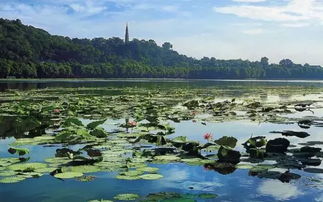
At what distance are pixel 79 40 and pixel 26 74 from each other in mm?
110671

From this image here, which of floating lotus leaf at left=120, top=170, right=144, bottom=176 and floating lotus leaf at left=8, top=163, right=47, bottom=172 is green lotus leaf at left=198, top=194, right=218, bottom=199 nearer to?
floating lotus leaf at left=120, top=170, right=144, bottom=176

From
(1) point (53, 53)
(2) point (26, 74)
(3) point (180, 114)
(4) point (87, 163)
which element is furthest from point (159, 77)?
(4) point (87, 163)

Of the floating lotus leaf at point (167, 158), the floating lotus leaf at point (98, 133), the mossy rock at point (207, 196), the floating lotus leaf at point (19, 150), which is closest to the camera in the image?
the mossy rock at point (207, 196)

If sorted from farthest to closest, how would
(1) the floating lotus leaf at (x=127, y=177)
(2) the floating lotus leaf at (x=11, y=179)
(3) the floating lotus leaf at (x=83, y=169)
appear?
(3) the floating lotus leaf at (x=83, y=169) < (1) the floating lotus leaf at (x=127, y=177) < (2) the floating lotus leaf at (x=11, y=179)

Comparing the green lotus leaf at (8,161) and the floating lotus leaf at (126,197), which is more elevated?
the green lotus leaf at (8,161)

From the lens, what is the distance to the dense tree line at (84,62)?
3597 inches

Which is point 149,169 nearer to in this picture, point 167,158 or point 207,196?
point 167,158

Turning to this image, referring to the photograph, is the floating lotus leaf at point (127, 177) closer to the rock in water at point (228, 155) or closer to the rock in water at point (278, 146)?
the rock in water at point (228, 155)

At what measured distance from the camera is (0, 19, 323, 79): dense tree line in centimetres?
9138

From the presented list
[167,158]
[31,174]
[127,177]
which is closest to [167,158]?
[167,158]

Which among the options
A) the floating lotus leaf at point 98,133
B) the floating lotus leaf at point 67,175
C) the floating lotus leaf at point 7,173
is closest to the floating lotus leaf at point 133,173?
the floating lotus leaf at point 67,175

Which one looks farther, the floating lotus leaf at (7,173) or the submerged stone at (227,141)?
the submerged stone at (227,141)

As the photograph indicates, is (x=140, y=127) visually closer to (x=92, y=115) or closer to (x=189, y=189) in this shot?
(x=92, y=115)

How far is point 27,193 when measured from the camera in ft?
18.1
